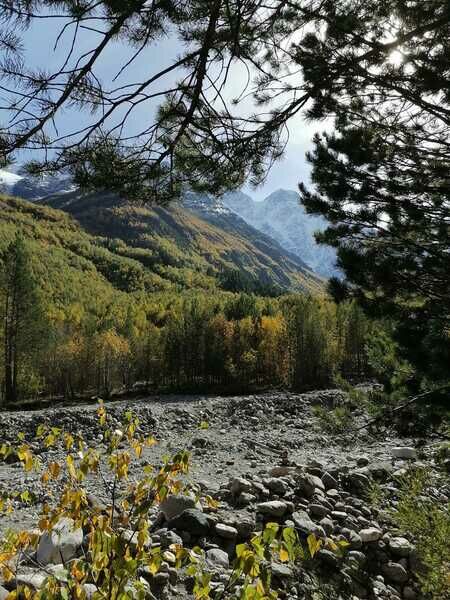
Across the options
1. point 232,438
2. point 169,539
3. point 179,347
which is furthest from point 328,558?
point 179,347

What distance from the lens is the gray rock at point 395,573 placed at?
552 centimetres

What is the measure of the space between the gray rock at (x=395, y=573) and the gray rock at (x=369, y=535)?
0.49 meters

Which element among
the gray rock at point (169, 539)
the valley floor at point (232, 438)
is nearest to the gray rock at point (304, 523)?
the gray rock at point (169, 539)

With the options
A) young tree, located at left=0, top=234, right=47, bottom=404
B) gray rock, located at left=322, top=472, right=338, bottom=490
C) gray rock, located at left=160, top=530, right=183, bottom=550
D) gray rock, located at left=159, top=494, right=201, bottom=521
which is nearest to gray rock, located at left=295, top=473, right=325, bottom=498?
gray rock, located at left=322, top=472, right=338, bottom=490

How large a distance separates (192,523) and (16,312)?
129 feet

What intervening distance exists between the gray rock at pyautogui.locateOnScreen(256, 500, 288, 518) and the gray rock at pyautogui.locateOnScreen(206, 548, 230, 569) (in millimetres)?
1246

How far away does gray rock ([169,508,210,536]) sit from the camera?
18.1 feet

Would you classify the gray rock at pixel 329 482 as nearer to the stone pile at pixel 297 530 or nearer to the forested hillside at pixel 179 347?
the stone pile at pixel 297 530

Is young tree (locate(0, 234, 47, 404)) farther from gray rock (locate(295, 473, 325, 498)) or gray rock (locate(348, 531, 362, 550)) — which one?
gray rock (locate(348, 531, 362, 550))

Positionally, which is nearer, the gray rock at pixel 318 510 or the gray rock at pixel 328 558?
the gray rock at pixel 328 558

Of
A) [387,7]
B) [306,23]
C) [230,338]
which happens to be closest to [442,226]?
[387,7]

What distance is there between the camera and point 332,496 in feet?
24.8

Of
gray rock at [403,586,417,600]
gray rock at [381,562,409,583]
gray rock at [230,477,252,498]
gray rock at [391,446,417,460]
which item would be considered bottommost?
gray rock at [391,446,417,460]

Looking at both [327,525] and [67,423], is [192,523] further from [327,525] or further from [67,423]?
[67,423]
